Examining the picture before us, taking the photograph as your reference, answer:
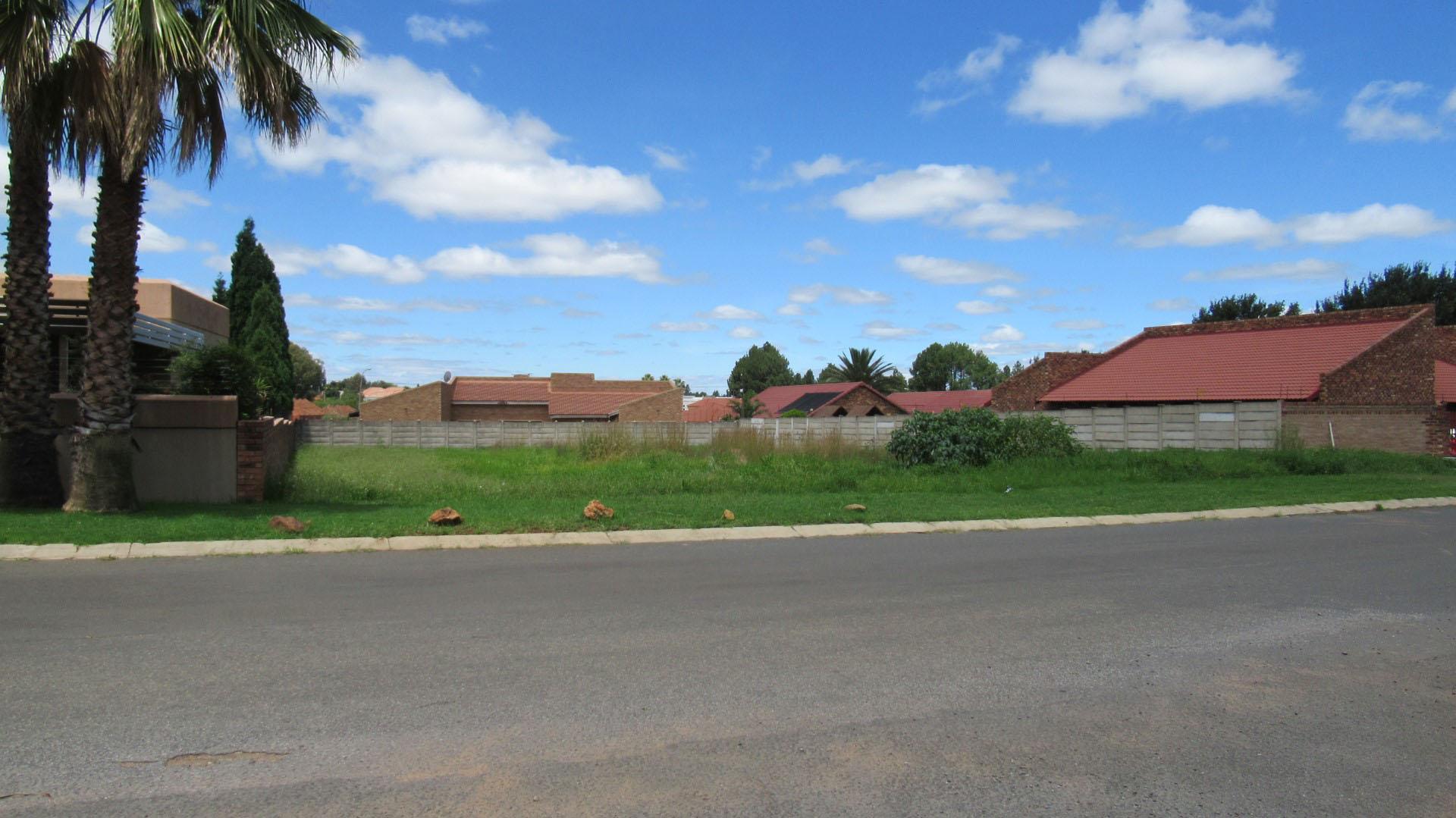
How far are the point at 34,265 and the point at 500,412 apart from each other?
5813cm

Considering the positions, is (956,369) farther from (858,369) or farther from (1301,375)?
(1301,375)

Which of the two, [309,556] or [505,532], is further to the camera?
[505,532]

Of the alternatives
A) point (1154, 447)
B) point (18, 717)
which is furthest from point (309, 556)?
point (1154, 447)

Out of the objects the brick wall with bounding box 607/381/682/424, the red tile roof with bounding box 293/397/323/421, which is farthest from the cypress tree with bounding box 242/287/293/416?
the red tile roof with bounding box 293/397/323/421

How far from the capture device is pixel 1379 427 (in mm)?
31391

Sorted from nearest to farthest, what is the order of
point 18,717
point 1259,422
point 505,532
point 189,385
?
1. point 18,717
2. point 505,532
3. point 189,385
4. point 1259,422

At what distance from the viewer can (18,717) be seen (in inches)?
212

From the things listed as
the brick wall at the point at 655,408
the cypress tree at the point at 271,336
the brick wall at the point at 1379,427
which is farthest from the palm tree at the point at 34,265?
the brick wall at the point at 655,408

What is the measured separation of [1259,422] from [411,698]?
97.1ft

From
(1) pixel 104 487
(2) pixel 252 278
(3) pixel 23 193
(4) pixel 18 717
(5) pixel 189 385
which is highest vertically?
(2) pixel 252 278

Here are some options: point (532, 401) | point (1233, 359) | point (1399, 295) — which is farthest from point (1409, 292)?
point (532, 401)

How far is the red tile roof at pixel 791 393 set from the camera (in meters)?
69.8

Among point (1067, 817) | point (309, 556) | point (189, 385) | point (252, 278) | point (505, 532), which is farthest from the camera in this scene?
point (252, 278)

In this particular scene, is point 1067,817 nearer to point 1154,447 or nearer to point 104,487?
point 104,487
